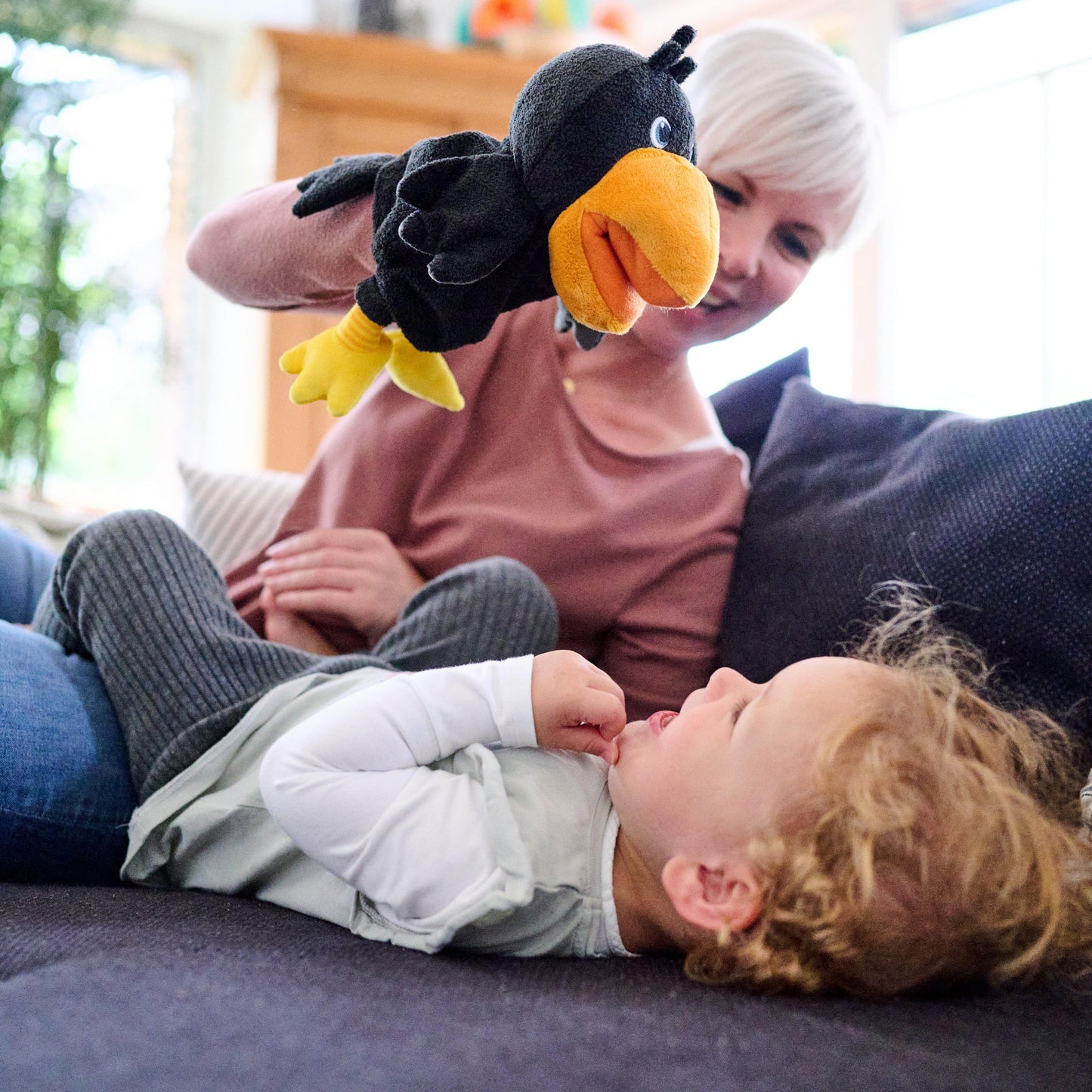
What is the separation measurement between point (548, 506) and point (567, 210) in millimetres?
562

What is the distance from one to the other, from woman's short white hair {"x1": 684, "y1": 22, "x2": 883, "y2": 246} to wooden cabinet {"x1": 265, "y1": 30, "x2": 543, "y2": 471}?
6.74ft

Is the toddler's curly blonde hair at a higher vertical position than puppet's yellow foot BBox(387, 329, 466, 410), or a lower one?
lower

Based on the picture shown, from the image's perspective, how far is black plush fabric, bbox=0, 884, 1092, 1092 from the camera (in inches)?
21.4

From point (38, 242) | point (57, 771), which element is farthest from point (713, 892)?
point (38, 242)

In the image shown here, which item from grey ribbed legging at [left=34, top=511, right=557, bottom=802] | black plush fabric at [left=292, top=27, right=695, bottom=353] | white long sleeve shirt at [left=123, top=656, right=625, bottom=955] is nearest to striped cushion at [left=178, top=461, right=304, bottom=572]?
grey ribbed legging at [left=34, top=511, right=557, bottom=802]

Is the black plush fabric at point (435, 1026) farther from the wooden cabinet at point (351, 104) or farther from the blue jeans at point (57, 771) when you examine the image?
the wooden cabinet at point (351, 104)

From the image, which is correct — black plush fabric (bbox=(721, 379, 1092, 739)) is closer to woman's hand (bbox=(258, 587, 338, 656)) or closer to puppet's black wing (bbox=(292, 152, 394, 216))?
woman's hand (bbox=(258, 587, 338, 656))

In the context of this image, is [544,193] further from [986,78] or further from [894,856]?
[986,78]

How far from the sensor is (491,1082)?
0.54m

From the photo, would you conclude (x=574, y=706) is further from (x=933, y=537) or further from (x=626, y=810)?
(x=933, y=537)

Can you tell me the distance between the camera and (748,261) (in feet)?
4.18

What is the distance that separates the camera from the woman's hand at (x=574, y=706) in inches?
33.4

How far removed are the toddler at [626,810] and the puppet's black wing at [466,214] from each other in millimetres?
303

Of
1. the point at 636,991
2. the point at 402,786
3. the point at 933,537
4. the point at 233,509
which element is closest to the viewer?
the point at 636,991
